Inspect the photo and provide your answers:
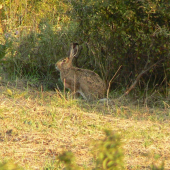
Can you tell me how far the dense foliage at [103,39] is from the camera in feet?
17.8

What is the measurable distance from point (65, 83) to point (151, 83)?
1543mm

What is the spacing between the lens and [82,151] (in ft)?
12.4

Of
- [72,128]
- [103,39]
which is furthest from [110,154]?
[103,39]

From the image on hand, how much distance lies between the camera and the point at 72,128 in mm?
4359

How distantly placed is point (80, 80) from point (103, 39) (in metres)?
0.83

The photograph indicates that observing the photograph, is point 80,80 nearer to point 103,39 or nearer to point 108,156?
point 103,39

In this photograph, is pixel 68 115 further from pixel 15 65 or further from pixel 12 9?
pixel 12 9

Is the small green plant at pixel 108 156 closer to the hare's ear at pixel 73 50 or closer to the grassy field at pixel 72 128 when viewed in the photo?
the grassy field at pixel 72 128

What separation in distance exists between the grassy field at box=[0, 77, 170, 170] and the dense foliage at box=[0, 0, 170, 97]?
2.72 feet

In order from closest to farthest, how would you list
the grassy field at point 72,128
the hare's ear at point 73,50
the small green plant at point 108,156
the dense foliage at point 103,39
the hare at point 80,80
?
the small green plant at point 108,156 → the grassy field at point 72,128 → the dense foliage at point 103,39 → the hare at point 80,80 → the hare's ear at point 73,50

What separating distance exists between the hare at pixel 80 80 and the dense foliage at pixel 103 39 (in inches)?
10.2

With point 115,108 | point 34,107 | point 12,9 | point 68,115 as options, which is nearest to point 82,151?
point 68,115

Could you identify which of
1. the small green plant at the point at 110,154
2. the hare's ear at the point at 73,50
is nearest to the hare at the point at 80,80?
the hare's ear at the point at 73,50

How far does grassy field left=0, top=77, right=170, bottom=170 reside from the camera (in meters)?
3.64
